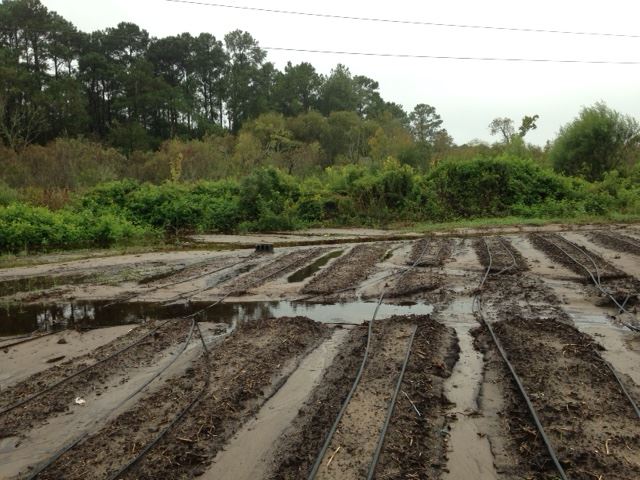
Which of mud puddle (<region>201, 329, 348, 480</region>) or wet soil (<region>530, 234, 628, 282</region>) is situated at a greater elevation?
wet soil (<region>530, 234, 628, 282</region>)

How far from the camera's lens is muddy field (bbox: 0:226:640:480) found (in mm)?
4863

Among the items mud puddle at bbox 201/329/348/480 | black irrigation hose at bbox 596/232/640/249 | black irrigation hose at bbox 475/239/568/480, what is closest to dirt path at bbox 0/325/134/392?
mud puddle at bbox 201/329/348/480

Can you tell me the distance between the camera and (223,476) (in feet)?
15.4

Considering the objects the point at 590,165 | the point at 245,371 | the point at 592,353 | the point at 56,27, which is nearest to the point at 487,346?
the point at 592,353

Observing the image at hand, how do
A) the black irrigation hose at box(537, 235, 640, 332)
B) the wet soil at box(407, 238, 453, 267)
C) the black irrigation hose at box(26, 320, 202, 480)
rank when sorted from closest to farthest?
the black irrigation hose at box(26, 320, 202, 480) → the black irrigation hose at box(537, 235, 640, 332) → the wet soil at box(407, 238, 453, 267)

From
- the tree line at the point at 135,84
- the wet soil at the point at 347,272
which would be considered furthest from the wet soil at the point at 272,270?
the tree line at the point at 135,84

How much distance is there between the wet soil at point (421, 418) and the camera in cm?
465

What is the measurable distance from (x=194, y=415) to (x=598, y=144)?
33.0m

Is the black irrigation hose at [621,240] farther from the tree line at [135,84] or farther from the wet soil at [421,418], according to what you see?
the tree line at [135,84]

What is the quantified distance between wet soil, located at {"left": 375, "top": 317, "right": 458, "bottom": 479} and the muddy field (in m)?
0.02

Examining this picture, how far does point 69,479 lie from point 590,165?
34168mm

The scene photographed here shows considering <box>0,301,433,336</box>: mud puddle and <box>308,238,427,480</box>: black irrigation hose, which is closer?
<box>308,238,427,480</box>: black irrigation hose

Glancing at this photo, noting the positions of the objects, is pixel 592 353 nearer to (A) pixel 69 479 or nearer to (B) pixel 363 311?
(B) pixel 363 311

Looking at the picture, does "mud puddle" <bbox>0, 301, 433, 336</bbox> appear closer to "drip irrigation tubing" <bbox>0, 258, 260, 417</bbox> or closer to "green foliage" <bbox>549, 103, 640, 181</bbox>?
"drip irrigation tubing" <bbox>0, 258, 260, 417</bbox>
